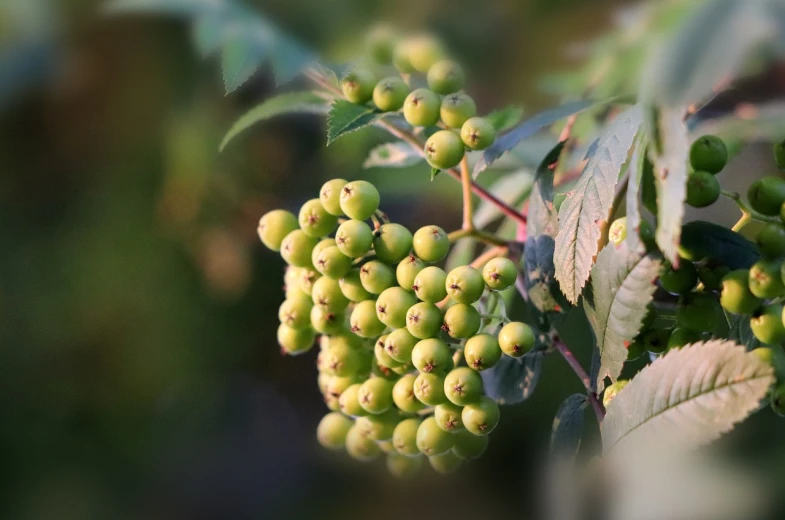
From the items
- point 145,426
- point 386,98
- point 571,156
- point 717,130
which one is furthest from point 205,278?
point 717,130

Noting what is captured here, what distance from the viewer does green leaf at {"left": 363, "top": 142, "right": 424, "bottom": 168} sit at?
2.72ft

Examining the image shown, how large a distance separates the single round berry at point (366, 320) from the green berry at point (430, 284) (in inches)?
2.2

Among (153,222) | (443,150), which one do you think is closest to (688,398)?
(443,150)

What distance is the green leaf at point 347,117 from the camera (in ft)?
2.19

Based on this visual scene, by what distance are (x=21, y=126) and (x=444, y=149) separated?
1.66 m

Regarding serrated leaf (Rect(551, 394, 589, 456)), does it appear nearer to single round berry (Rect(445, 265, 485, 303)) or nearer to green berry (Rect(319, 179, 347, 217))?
single round berry (Rect(445, 265, 485, 303))

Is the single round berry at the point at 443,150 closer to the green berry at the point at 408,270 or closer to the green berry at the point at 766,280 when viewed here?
the green berry at the point at 408,270

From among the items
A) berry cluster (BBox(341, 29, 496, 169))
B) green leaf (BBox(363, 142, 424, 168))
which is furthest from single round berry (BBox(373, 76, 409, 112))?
green leaf (BBox(363, 142, 424, 168))

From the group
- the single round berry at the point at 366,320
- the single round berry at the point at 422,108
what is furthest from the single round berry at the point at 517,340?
the single round berry at the point at 422,108

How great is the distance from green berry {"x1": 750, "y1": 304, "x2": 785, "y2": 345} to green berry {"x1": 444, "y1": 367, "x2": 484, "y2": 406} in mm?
225

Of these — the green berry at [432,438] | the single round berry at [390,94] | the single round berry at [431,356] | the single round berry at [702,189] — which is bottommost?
the green berry at [432,438]

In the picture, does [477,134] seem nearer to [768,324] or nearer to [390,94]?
[390,94]

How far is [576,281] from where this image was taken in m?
0.57

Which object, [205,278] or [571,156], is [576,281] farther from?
[205,278]
